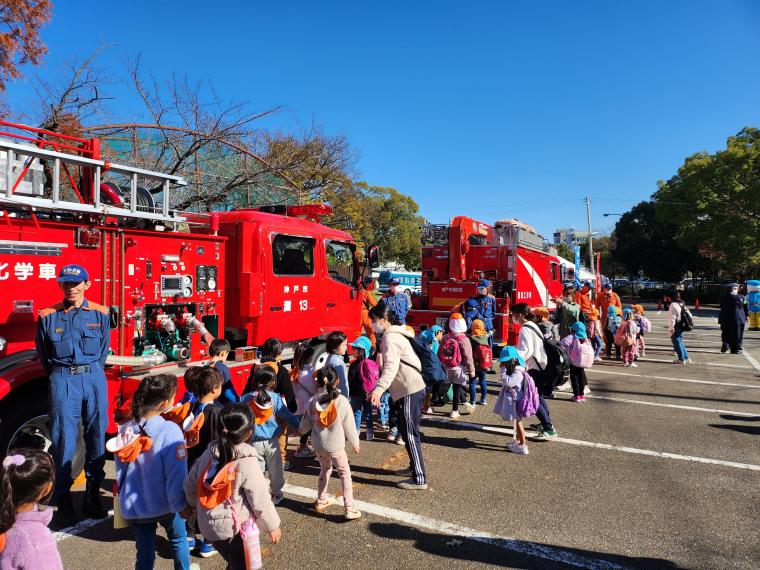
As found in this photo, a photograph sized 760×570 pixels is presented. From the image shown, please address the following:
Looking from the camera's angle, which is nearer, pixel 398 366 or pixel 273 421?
pixel 273 421

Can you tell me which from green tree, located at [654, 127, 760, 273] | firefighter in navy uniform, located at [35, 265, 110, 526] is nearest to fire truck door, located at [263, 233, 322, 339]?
firefighter in navy uniform, located at [35, 265, 110, 526]

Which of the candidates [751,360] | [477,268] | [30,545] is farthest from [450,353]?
[751,360]

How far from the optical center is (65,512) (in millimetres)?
3900

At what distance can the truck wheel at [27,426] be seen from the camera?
4.16 m

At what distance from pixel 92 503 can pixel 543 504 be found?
12.3 ft

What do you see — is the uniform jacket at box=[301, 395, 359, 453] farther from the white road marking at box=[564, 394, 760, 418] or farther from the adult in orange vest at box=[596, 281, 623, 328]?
the adult in orange vest at box=[596, 281, 623, 328]

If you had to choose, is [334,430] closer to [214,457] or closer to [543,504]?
[214,457]

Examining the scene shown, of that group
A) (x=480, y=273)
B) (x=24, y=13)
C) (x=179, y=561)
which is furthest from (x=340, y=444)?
(x=24, y=13)

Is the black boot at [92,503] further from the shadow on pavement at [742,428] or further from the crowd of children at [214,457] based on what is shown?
the shadow on pavement at [742,428]

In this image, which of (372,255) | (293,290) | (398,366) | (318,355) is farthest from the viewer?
(372,255)

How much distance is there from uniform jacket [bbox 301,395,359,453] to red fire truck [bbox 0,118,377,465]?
1.86m

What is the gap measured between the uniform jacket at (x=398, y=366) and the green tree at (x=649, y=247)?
41349 mm

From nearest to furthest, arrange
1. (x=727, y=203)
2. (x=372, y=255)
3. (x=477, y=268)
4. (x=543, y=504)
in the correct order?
(x=543, y=504) → (x=372, y=255) → (x=477, y=268) → (x=727, y=203)

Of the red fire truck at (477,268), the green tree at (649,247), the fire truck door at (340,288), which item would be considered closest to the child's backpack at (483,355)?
the fire truck door at (340,288)
